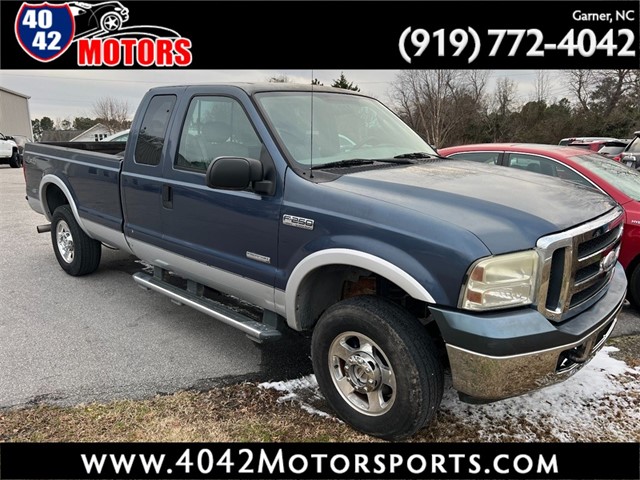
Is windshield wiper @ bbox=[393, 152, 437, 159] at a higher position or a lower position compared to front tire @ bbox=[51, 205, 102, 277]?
higher

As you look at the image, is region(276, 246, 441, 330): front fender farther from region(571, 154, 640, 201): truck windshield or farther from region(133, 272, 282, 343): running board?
region(571, 154, 640, 201): truck windshield

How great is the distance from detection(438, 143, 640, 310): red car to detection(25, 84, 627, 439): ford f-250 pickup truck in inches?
58.2

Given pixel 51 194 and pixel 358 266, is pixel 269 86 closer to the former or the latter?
pixel 358 266

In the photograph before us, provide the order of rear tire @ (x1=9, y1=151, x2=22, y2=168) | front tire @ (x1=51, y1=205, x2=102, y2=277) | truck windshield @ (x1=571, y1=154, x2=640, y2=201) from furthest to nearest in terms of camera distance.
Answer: rear tire @ (x1=9, y1=151, x2=22, y2=168) → front tire @ (x1=51, y1=205, x2=102, y2=277) → truck windshield @ (x1=571, y1=154, x2=640, y2=201)

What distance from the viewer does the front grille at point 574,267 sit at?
2.38 meters

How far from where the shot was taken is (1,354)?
3.82 m

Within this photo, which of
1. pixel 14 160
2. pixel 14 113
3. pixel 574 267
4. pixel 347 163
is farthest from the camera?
pixel 14 113

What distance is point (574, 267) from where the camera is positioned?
8.21ft

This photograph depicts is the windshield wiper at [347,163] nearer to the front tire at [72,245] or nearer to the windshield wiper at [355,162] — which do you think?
the windshield wiper at [355,162]

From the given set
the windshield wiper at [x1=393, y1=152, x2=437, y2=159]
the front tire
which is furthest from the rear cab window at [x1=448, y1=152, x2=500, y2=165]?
the front tire

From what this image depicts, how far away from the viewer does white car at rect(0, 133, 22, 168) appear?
23594 mm

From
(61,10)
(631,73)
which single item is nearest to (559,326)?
(61,10)

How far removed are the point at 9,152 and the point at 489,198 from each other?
2672 centimetres

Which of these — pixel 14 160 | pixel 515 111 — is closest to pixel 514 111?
pixel 515 111
